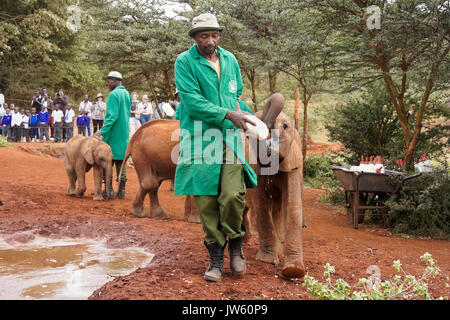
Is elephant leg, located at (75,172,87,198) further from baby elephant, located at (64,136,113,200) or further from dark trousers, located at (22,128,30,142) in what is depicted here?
dark trousers, located at (22,128,30,142)

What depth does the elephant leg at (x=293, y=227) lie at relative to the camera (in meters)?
4.45

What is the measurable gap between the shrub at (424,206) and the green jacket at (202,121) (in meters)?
4.70

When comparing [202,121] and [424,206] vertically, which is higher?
[202,121]

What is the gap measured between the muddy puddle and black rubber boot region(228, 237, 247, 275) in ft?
3.60

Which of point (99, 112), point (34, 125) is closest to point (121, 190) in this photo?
point (99, 112)

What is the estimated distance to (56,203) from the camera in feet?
29.5

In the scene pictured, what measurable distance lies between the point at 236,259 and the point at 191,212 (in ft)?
12.0

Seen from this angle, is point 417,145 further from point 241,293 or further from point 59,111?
point 59,111

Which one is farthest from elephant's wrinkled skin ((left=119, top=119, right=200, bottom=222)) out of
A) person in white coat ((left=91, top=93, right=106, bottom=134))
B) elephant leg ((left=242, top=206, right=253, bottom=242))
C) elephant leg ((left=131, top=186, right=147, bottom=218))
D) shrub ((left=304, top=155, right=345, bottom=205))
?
person in white coat ((left=91, top=93, right=106, bottom=134))

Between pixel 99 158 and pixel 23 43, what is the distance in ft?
62.1

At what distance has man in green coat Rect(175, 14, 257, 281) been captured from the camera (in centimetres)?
429

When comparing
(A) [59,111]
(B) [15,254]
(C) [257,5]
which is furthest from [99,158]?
(A) [59,111]

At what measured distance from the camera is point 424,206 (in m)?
8.14

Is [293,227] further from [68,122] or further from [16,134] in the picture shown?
[16,134]
